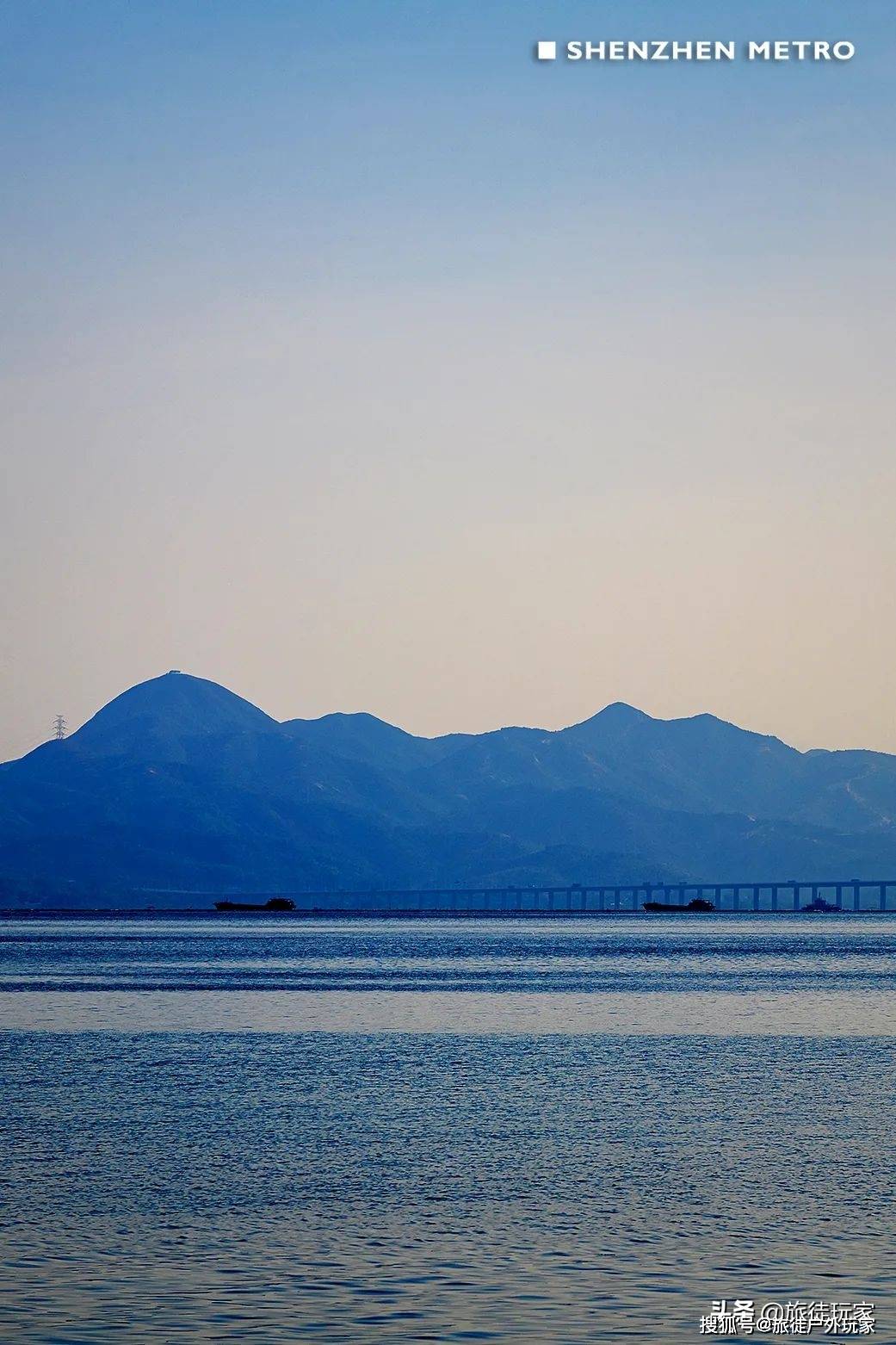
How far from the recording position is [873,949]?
164 metres

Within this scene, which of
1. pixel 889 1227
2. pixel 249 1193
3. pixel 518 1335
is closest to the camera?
pixel 518 1335

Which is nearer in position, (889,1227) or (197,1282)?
(197,1282)

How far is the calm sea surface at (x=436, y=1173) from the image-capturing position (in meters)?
20.5

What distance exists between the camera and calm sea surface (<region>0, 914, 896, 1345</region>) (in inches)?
809

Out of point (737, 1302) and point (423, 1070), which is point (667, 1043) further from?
point (737, 1302)

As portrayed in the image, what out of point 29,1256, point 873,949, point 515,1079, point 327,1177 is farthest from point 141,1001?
point 873,949

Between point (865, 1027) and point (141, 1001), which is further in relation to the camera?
point (141, 1001)

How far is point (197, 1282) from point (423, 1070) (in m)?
26.5

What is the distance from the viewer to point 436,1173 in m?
30.0

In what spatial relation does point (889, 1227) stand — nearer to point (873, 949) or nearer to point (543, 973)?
point (543, 973)

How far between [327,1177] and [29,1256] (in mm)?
7455

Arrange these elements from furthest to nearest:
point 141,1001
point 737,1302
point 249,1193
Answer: point 141,1001 < point 249,1193 < point 737,1302

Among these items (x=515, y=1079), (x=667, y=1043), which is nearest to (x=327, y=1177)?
(x=515, y=1079)

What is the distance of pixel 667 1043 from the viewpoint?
56.6 m
